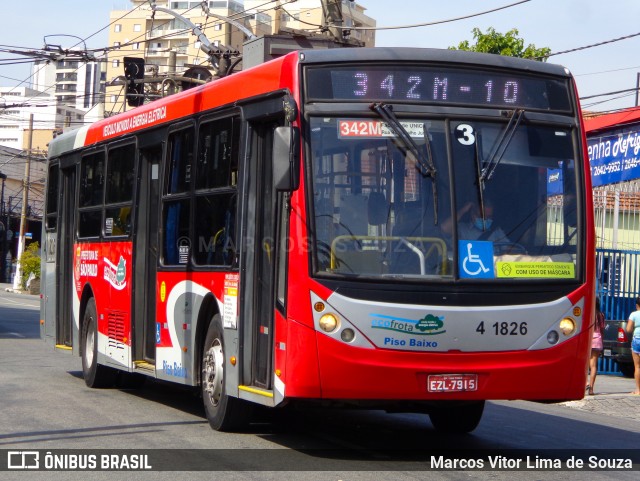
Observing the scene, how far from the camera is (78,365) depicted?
19406mm

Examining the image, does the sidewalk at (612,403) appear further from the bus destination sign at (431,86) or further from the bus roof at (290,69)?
the bus destination sign at (431,86)

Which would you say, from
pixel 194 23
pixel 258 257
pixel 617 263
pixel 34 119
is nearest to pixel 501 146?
pixel 258 257

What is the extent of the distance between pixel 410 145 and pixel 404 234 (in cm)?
73

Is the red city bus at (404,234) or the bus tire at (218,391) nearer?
the red city bus at (404,234)

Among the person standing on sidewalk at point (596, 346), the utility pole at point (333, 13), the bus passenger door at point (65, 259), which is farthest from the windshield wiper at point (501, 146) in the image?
the utility pole at point (333, 13)

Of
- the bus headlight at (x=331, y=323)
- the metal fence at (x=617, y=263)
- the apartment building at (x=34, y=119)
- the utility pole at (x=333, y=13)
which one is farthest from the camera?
the apartment building at (x=34, y=119)

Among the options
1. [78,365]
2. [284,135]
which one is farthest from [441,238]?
[78,365]

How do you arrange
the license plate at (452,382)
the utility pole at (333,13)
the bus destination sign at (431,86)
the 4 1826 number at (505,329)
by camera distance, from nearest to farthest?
the license plate at (452,382), the 4 1826 number at (505,329), the bus destination sign at (431,86), the utility pole at (333,13)

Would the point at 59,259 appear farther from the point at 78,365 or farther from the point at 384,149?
the point at 384,149

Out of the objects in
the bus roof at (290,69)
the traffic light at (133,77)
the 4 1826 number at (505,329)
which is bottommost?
the 4 1826 number at (505,329)

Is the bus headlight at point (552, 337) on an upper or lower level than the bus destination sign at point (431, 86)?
lower

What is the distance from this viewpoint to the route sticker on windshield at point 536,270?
30.4ft

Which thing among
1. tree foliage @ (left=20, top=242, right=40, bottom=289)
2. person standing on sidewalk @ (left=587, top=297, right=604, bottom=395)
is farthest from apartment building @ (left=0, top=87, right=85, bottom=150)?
person standing on sidewalk @ (left=587, top=297, right=604, bottom=395)

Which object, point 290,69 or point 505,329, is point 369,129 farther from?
point 505,329
